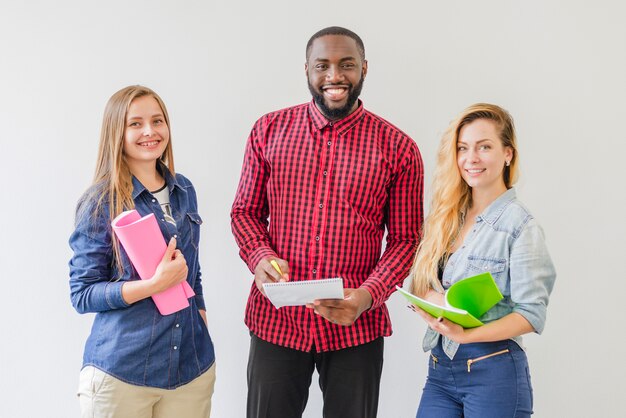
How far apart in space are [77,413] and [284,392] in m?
1.25

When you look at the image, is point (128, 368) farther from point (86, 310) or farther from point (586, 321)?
point (586, 321)

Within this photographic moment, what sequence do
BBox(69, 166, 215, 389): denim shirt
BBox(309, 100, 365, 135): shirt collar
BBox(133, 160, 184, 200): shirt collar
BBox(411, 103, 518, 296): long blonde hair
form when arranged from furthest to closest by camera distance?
1. BBox(309, 100, 365, 135): shirt collar
2. BBox(133, 160, 184, 200): shirt collar
3. BBox(411, 103, 518, 296): long blonde hair
4. BBox(69, 166, 215, 389): denim shirt

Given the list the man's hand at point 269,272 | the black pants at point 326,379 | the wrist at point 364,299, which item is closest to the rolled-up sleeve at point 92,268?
the man's hand at point 269,272

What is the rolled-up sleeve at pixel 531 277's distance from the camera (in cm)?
187

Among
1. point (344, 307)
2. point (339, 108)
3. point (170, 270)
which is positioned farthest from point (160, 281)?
point (339, 108)

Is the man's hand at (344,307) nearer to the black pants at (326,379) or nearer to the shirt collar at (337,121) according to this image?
the black pants at (326,379)

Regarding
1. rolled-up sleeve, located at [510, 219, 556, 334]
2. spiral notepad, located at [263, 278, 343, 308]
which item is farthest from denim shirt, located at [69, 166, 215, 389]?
rolled-up sleeve, located at [510, 219, 556, 334]

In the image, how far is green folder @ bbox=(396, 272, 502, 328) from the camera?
1.73 m

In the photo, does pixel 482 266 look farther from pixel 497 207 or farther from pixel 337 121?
pixel 337 121

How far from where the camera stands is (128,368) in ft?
6.44

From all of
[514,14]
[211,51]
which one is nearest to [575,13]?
[514,14]

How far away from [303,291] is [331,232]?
42cm

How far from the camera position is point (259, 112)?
287 cm

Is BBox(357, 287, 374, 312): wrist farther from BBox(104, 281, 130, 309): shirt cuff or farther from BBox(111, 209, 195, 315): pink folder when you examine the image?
BBox(104, 281, 130, 309): shirt cuff
